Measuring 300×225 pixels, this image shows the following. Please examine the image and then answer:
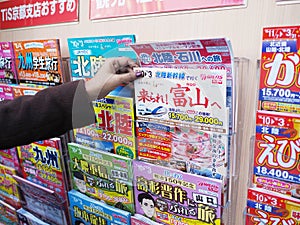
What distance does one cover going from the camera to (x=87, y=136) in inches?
32.1

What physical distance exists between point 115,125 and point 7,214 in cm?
83

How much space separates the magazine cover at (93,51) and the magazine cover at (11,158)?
48cm

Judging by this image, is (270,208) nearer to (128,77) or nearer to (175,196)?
(175,196)

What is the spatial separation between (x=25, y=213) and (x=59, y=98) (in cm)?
68

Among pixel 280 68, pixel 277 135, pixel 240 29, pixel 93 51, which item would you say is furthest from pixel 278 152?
pixel 93 51

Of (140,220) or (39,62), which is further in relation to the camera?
(39,62)

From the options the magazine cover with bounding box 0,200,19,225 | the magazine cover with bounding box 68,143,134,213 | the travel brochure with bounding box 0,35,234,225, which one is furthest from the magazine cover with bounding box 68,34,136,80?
the magazine cover with bounding box 0,200,19,225

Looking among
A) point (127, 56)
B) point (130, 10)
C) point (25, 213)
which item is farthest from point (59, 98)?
point (25, 213)

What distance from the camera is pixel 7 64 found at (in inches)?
37.8

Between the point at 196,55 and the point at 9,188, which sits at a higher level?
the point at 196,55

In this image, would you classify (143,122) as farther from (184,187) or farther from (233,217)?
(233,217)

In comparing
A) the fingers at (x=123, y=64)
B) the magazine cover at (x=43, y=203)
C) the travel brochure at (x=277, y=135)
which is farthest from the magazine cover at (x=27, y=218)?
the travel brochure at (x=277, y=135)

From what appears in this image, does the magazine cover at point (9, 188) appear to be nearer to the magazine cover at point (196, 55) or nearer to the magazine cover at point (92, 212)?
the magazine cover at point (92, 212)

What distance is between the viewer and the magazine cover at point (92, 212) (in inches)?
30.1
